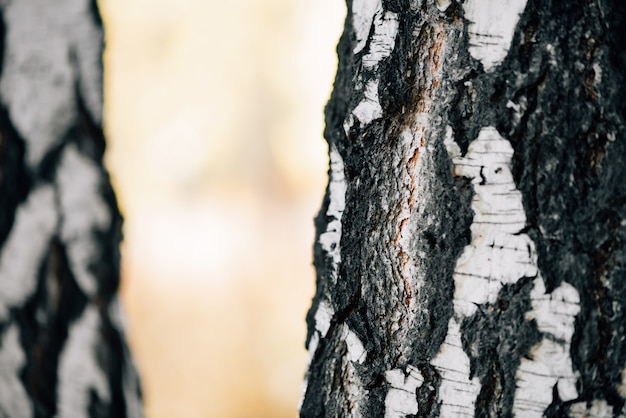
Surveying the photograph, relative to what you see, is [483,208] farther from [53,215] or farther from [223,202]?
[223,202]

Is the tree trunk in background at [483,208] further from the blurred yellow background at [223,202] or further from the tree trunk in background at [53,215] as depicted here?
the blurred yellow background at [223,202]

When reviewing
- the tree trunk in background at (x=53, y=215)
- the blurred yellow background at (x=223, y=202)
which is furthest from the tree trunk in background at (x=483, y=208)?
the blurred yellow background at (x=223, y=202)

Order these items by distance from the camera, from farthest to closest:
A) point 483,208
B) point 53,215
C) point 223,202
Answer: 1. point 223,202
2. point 53,215
3. point 483,208

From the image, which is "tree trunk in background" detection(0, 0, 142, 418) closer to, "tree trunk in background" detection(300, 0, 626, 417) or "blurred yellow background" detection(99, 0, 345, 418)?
"tree trunk in background" detection(300, 0, 626, 417)

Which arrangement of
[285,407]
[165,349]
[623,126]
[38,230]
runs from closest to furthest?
[623,126]
[38,230]
[285,407]
[165,349]

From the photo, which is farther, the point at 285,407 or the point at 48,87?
the point at 285,407

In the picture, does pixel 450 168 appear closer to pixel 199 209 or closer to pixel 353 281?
pixel 353 281

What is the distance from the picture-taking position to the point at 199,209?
172 cm

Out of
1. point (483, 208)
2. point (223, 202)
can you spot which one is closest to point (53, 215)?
point (483, 208)

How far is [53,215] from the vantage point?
1.75 ft

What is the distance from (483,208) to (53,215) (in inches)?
15.0

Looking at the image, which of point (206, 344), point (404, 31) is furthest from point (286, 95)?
point (404, 31)

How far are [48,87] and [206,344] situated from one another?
Answer: 134 centimetres

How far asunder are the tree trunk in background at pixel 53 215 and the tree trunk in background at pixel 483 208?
0.92 feet
